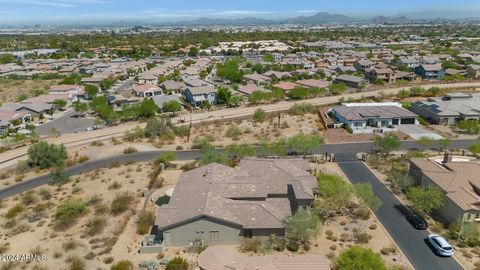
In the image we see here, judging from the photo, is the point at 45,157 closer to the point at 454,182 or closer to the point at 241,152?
the point at 241,152

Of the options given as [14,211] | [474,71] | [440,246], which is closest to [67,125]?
[14,211]

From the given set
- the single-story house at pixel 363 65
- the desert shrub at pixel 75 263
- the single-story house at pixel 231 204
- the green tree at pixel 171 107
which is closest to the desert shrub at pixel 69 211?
Result: the desert shrub at pixel 75 263

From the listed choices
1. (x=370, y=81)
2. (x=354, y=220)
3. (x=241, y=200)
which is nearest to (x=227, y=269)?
(x=241, y=200)

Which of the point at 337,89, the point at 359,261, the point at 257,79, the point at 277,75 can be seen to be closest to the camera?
the point at 359,261

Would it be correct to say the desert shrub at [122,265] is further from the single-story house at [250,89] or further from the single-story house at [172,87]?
the single-story house at [172,87]

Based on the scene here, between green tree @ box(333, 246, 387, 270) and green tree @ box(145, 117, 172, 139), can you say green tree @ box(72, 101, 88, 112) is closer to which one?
green tree @ box(145, 117, 172, 139)
